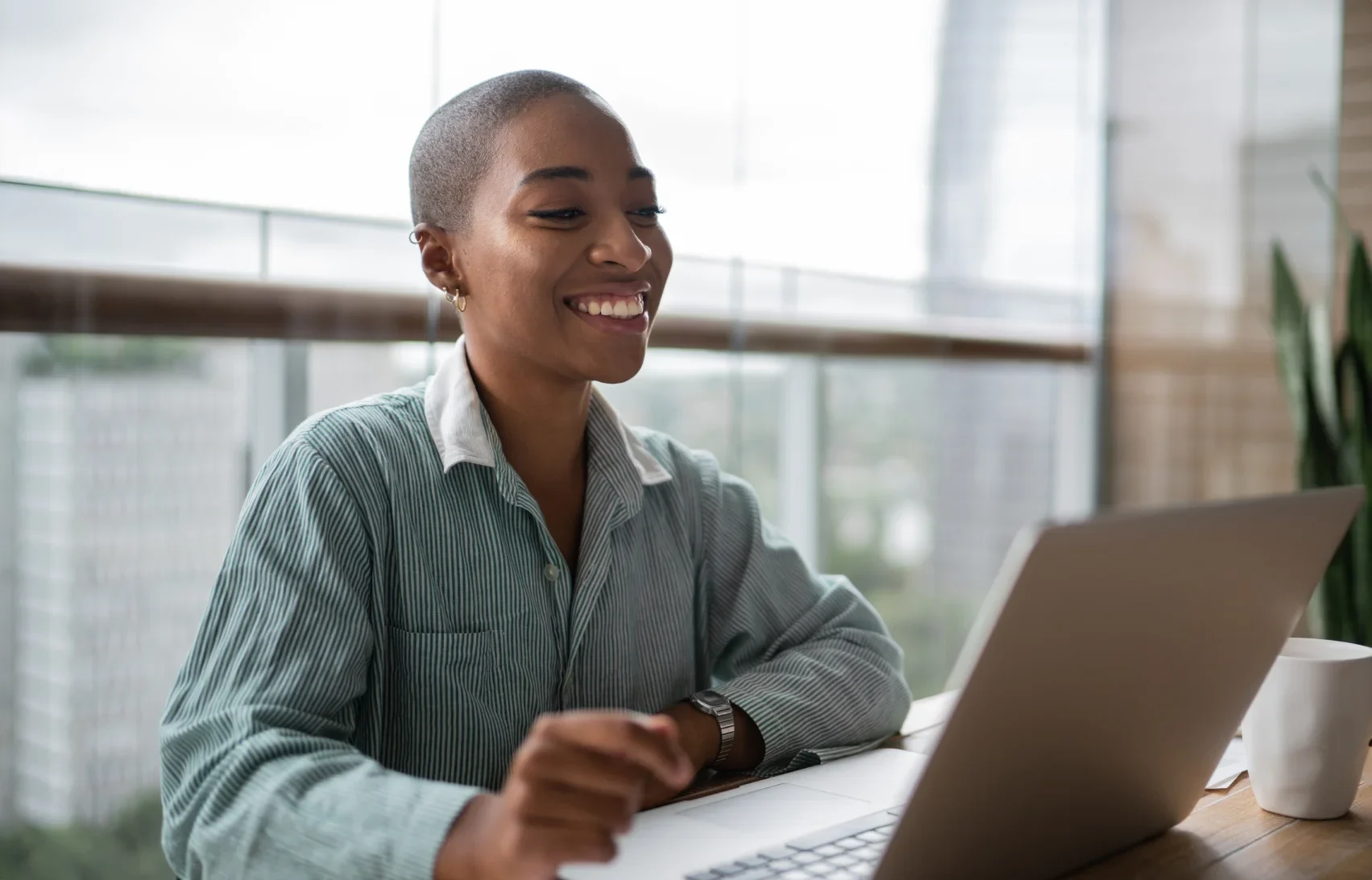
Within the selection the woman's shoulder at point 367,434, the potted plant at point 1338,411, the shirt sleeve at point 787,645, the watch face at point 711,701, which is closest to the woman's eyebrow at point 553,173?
the woman's shoulder at point 367,434

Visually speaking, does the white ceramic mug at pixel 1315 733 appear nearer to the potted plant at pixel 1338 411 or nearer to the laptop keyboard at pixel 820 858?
the laptop keyboard at pixel 820 858

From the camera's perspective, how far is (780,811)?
1.00 m

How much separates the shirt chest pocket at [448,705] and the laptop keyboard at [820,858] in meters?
0.36

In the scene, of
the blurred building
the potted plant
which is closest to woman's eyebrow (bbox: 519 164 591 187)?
the blurred building

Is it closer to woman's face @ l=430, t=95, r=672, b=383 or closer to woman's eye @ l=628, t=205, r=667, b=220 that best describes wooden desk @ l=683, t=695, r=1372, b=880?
woman's face @ l=430, t=95, r=672, b=383

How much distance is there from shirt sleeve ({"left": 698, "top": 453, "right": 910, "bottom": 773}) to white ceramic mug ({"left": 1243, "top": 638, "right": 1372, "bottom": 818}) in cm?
37

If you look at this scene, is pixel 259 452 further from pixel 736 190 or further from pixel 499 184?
pixel 736 190

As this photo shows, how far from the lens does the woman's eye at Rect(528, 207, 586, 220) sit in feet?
3.96

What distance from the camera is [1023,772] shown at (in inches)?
30.5

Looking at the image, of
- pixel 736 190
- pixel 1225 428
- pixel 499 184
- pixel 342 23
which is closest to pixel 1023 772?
pixel 499 184

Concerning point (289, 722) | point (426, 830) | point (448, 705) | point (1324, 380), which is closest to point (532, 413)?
point (448, 705)

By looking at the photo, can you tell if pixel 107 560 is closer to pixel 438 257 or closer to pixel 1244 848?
pixel 438 257

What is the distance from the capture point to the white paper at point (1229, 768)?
109cm

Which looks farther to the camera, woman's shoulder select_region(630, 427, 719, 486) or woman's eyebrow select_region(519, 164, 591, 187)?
woman's shoulder select_region(630, 427, 719, 486)
